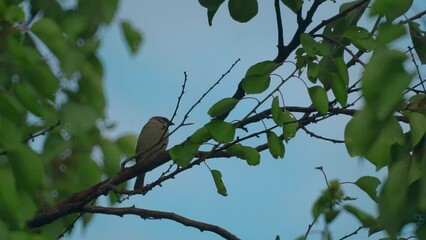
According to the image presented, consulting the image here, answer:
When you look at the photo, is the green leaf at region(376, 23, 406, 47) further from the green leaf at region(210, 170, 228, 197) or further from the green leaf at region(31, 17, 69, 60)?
the green leaf at region(210, 170, 228, 197)

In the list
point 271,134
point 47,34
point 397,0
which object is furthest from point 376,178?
point 47,34

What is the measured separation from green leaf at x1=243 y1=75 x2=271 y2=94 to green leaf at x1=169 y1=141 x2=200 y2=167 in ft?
2.13

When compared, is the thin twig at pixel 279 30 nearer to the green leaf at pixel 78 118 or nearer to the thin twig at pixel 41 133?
the thin twig at pixel 41 133

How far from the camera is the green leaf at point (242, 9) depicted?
2.95 m

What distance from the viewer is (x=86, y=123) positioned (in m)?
1.68

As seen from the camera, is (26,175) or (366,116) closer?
(366,116)

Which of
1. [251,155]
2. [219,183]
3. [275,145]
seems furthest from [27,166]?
[219,183]

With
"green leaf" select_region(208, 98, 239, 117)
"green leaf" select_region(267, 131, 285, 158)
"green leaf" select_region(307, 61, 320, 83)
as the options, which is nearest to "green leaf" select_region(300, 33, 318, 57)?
"green leaf" select_region(307, 61, 320, 83)

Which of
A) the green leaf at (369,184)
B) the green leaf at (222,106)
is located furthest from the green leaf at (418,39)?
the green leaf at (222,106)

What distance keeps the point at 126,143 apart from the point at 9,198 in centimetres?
47

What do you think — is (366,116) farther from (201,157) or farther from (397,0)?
(201,157)

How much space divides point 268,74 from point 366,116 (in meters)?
1.50

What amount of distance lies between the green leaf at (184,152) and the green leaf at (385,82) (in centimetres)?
212

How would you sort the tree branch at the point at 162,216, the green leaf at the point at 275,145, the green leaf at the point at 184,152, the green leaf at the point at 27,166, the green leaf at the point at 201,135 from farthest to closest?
the tree branch at the point at 162,216, the green leaf at the point at 275,145, the green leaf at the point at 184,152, the green leaf at the point at 201,135, the green leaf at the point at 27,166
